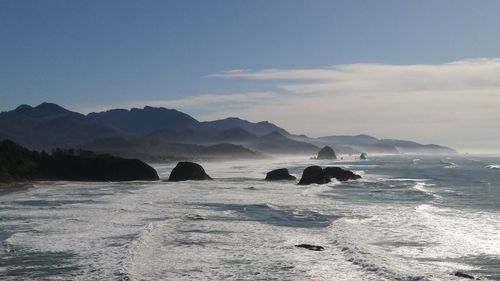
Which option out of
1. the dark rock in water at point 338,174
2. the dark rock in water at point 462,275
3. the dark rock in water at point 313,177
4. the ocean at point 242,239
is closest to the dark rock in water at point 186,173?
Answer: the dark rock in water at point 313,177

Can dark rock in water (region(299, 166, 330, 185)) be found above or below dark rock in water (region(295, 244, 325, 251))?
above

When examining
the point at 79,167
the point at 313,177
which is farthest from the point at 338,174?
the point at 79,167

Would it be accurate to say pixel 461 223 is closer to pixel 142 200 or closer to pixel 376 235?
pixel 376 235

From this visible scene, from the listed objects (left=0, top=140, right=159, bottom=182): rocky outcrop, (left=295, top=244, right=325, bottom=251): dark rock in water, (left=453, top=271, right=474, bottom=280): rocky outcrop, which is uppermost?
(left=0, top=140, right=159, bottom=182): rocky outcrop

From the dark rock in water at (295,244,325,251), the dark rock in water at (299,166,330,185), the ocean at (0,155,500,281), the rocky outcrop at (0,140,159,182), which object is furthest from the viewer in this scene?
the rocky outcrop at (0,140,159,182)

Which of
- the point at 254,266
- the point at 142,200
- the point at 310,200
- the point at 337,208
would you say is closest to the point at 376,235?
the point at 254,266

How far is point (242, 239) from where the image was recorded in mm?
24453

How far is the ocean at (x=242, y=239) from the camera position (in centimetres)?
1838

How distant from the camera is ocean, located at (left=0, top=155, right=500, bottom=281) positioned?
60.3 ft

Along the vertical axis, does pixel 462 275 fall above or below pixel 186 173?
below

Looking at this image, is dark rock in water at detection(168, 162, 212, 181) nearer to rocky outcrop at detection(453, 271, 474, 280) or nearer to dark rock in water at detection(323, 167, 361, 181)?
dark rock in water at detection(323, 167, 361, 181)

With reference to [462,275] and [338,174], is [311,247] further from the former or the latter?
[338,174]

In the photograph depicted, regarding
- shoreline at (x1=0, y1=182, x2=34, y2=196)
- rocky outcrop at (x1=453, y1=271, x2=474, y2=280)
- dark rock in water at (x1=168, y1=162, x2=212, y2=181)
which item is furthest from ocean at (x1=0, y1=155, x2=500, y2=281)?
dark rock in water at (x1=168, y1=162, x2=212, y2=181)

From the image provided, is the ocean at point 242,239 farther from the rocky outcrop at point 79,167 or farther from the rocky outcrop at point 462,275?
the rocky outcrop at point 79,167
